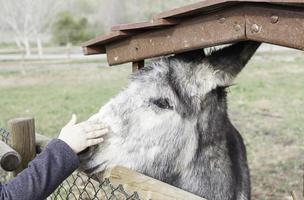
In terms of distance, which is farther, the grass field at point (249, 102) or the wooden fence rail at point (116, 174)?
the grass field at point (249, 102)

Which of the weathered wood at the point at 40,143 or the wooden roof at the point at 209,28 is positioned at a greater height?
the wooden roof at the point at 209,28

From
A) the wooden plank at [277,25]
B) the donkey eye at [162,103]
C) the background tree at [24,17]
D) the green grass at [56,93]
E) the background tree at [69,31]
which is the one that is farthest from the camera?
the background tree at [69,31]

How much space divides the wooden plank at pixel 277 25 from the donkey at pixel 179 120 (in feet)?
1.53

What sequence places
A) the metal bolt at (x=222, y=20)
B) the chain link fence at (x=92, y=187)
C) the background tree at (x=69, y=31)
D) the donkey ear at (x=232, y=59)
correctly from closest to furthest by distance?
the metal bolt at (x=222, y=20)
the chain link fence at (x=92, y=187)
the donkey ear at (x=232, y=59)
the background tree at (x=69, y=31)

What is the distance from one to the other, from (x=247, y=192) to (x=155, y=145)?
0.74m

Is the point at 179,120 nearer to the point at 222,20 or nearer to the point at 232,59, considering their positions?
the point at 232,59

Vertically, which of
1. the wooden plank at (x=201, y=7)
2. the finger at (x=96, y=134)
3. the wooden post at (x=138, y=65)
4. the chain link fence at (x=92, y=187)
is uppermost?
the wooden plank at (x=201, y=7)

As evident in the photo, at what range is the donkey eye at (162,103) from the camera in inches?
101

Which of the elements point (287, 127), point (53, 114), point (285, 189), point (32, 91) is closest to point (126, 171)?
point (285, 189)

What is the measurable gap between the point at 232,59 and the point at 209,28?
407mm

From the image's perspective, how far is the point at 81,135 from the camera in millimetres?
2174

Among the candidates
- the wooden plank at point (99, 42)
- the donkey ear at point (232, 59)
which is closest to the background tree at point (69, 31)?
the wooden plank at point (99, 42)

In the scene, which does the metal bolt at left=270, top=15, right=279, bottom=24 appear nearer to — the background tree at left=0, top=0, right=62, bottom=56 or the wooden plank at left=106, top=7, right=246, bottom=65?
the wooden plank at left=106, top=7, right=246, bottom=65

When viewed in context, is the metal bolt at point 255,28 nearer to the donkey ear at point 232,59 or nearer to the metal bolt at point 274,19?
the metal bolt at point 274,19
